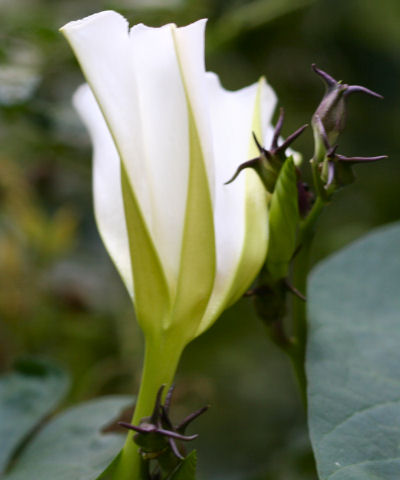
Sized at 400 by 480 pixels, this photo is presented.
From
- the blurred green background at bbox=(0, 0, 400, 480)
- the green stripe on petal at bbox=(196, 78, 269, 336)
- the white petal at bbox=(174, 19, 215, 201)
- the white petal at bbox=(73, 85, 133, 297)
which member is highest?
the white petal at bbox=(174, 19, 215, 201)

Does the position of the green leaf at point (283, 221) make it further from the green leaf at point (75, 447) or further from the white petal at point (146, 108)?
the green leaf at point (75, 447)

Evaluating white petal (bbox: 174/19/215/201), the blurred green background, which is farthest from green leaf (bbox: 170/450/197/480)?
the blurred green background

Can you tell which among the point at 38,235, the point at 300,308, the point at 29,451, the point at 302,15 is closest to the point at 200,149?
the point at 300,308

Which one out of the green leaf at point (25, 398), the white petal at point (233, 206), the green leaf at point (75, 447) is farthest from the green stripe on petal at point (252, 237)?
the green leaf at point (25, 398)

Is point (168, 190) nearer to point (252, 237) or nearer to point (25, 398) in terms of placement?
point (252, 237)

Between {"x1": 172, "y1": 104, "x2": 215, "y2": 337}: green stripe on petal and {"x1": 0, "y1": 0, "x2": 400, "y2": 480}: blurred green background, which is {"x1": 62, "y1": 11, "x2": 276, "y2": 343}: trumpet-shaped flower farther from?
{"x1": 0, "y1": 0, "x2": 400, "y2": 480}: blurred green background

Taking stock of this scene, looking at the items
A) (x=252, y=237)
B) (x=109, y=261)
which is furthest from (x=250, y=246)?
(x=109, y=261)

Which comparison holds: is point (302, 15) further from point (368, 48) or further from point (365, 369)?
point (365, 369)
